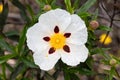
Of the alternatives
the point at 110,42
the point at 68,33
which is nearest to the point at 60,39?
the point at 68,33

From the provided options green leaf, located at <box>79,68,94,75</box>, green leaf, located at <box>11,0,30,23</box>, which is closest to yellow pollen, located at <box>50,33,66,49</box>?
green leaf, located at <box>79,68,94,75</box>

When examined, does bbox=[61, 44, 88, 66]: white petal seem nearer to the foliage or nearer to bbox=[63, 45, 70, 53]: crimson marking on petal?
bbox=[63, 45, 70, 53]: crimson marking on petal

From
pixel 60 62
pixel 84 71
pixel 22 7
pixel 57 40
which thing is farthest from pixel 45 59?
pixel 22 7

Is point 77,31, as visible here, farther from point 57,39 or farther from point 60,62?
point 60,62

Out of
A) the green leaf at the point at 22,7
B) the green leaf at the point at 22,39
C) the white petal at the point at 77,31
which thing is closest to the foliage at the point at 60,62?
A: the green leaf at the point at 22,39

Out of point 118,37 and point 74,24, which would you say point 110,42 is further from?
point 74,24

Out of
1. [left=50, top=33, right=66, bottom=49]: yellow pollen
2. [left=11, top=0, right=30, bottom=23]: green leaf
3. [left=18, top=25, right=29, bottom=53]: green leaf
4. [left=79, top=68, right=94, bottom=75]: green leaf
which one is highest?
[left=50, top=33, right=66, bottom=49]: yellow pollen
